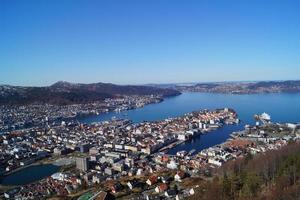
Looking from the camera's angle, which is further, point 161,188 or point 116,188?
point 116,188

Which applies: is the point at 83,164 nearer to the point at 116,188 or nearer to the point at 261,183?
the point at 116,188

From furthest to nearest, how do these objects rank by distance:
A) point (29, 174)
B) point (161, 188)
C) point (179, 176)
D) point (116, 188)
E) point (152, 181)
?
1. point (29, 174)
2. point (179, 176)
3. point (152, 181)
4. point (116, 188)
5. point (161, 188)

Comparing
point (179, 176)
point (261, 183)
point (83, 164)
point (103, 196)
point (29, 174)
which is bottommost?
point (29, 174)

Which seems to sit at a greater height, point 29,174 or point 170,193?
point 170,193

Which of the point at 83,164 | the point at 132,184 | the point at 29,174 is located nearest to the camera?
the point at 132,184

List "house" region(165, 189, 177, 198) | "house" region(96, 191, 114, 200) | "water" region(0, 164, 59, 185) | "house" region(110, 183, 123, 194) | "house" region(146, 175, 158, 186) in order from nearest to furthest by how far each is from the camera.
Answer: "house" region(96, 191, 114, 200), "house" region(165, 189, 177, 198), "house" region(110, 183, 123, 194), "house" region(146, 175, 158, 186), "water" region(0, 164, 59, 185)

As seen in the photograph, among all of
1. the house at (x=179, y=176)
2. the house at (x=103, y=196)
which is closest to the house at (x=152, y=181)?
the house at (x=179, y=176)

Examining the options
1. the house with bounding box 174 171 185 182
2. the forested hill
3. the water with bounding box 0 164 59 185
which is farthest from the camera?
the water with bounding box 0 164 59 185

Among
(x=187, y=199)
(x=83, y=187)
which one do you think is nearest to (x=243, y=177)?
(x=187, y=199)

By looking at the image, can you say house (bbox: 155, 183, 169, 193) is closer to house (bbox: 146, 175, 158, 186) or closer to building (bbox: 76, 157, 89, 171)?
house (bbox: 146, 175, 158, 186)

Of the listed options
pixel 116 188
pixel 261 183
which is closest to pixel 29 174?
pixel 116 188

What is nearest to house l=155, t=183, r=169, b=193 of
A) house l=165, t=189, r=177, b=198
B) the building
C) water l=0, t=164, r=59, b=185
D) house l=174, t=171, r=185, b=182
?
house l=165, t=189, r=177, b=198
